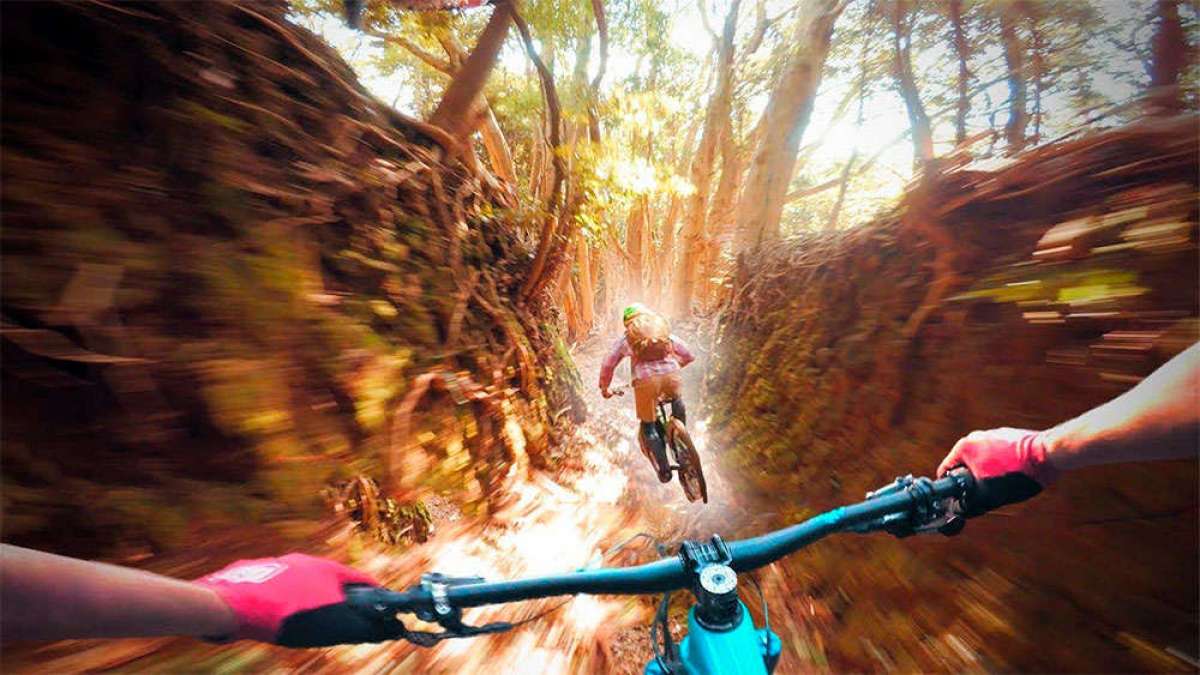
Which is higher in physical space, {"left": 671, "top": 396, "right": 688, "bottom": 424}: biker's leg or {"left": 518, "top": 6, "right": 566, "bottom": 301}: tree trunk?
{"left": 518, "top": 6, "right": 566, "bottom": 301}: tree trunk

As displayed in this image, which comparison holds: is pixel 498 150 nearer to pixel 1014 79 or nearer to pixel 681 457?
pixel 681 457

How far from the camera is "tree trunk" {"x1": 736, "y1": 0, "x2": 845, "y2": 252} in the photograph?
6396 millimetres

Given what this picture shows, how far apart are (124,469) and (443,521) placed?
1.89m

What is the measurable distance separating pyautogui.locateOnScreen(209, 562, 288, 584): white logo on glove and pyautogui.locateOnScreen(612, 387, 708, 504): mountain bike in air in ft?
11.7

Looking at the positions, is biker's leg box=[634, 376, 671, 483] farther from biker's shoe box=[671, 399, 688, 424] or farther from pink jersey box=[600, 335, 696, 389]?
biker's shoe box=[671, 399, 688, 424]

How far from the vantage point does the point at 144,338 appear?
1.72 metres

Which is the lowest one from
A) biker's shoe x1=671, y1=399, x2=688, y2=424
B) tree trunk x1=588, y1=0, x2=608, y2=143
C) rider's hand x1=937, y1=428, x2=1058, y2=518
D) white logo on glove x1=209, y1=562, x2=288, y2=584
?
biker's shoe x1=671, y1=399, x2=688, y2=424

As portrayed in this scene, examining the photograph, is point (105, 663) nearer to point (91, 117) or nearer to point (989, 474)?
point (91, 117)

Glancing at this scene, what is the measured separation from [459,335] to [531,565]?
87.7 inches

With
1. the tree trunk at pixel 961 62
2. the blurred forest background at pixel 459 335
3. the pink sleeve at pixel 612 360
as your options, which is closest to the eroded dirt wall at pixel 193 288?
the blurred forest background at pixel 459 335

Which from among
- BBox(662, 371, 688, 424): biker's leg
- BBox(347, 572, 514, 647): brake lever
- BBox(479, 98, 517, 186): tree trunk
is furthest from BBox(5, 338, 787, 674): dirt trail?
BBox(479, 98, 517, 186): tree trunk

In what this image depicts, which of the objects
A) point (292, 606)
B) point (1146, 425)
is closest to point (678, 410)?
point (1146, 425)

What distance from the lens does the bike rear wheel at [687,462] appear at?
14.1 feet

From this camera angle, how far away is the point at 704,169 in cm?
1182
